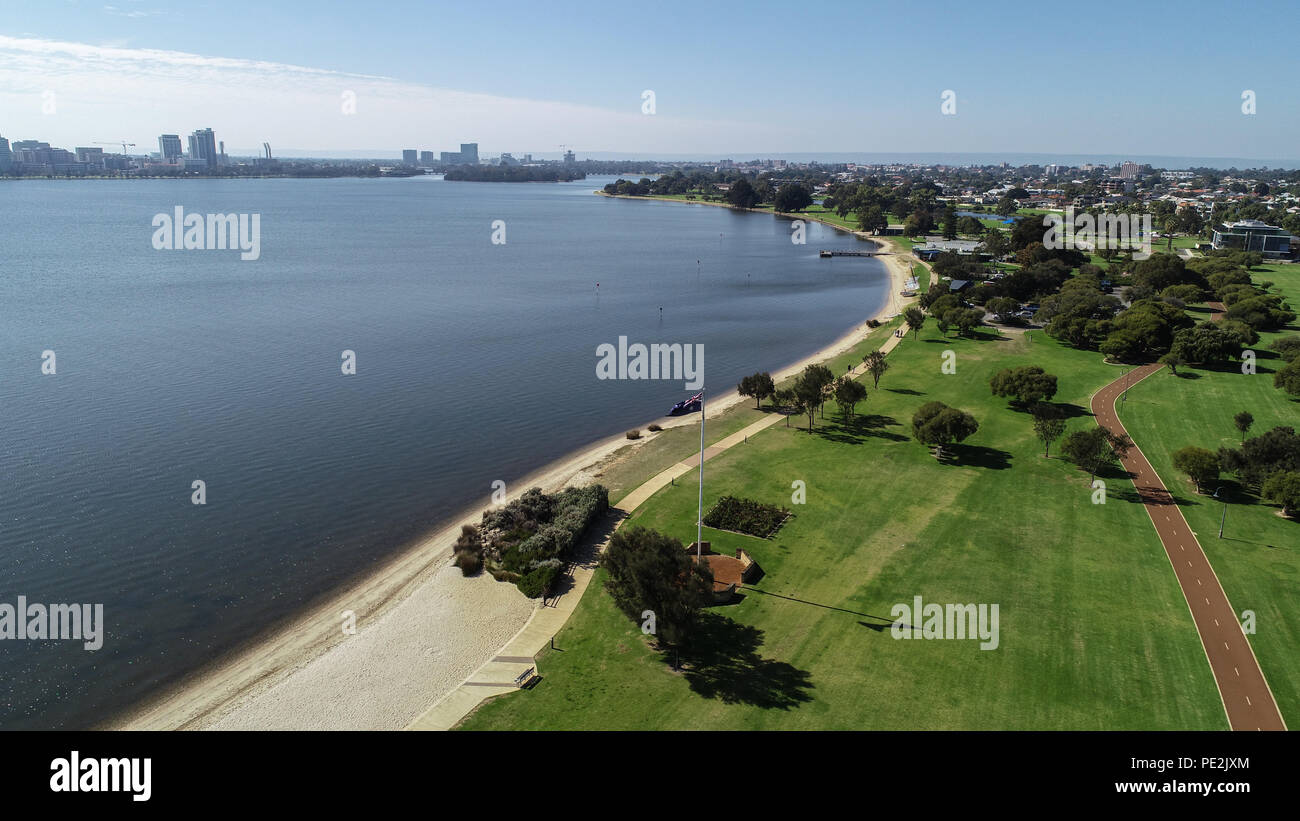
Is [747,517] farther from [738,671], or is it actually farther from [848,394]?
[848,394]

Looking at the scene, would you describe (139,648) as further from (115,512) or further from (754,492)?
(754,492)

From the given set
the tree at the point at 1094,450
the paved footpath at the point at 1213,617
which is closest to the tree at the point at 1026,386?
the paved footpath at the point at 1213,617

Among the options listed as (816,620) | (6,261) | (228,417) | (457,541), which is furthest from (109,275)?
(816,620)

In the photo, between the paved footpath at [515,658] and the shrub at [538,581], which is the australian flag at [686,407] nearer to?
the paved footpath at [515,658]

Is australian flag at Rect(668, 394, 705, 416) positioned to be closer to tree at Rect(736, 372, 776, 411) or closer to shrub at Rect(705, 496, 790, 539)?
tree at Rect(736, 372, 776, 411)

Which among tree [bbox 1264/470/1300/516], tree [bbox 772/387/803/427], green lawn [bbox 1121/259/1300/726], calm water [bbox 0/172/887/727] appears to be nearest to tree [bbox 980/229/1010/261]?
calm water [bbox 0/172/887/727]

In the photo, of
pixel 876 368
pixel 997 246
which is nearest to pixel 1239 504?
pixel 876 368
